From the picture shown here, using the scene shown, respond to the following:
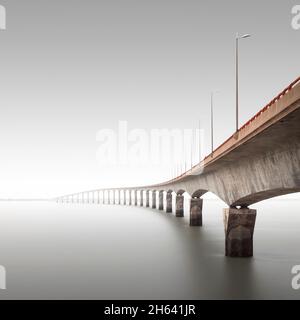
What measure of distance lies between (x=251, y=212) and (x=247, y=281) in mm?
5971

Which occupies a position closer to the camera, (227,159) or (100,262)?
(227,159)

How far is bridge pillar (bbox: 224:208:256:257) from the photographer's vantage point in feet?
86.7

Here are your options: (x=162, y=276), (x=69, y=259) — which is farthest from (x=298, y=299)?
(x=69, y=259)

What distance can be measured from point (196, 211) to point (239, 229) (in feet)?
97.4

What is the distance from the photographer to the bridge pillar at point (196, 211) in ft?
175

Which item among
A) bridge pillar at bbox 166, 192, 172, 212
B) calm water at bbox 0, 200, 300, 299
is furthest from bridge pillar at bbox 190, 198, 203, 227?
bridge pillar at bbox 166, 192, 172, 212

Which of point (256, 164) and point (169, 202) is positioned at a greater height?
point (256, 164)

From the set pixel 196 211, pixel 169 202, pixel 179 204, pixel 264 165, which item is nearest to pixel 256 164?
pixel 264 165

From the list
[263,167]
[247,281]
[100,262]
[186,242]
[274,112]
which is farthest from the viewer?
[186,242]

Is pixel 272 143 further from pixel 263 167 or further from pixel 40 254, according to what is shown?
pixel 40 254

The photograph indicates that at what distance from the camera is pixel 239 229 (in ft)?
86.6

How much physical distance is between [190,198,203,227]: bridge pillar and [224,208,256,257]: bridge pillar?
26.0m

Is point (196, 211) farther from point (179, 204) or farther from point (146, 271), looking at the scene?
point (146, 271)
